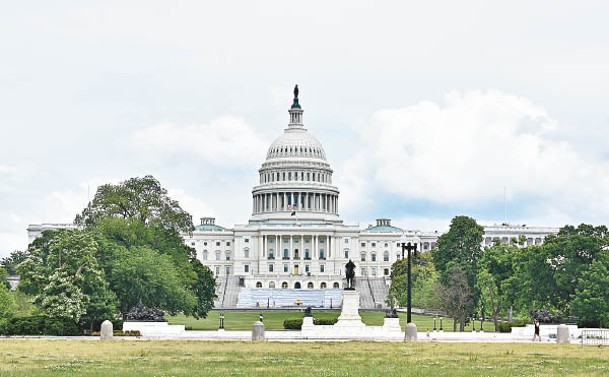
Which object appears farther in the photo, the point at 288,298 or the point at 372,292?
the point at 372,292

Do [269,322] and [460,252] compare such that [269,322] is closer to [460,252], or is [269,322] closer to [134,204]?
[134,204]

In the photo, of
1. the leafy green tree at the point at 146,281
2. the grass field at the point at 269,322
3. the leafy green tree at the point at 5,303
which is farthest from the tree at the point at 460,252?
the leafy green tree at the point at 5,303

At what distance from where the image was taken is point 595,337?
197 feet

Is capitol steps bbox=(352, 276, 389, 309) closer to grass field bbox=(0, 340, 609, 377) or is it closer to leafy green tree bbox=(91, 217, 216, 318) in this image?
leafy green tree bbox=(91, 217, 216, 318)

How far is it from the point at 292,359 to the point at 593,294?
42566 mm

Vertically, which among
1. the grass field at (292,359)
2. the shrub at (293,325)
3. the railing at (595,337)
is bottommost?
the grass field at (292,359)

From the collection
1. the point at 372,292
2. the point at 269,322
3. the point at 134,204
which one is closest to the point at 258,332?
the point at 134,204

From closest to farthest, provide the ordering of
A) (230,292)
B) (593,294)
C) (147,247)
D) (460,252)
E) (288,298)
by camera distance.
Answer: (593,294)
(147,247)
(460,252)
(288,298)
(230,292)

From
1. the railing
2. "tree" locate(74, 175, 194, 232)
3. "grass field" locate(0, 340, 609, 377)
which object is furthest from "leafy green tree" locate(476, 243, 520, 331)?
"grass field" locate(0, 340, 609, 377)

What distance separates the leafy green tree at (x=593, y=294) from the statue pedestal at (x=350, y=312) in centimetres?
1538

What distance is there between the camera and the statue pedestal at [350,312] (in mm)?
68419

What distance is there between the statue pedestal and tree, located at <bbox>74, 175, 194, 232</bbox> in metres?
25.9

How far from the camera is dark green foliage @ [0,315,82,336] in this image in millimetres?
60719

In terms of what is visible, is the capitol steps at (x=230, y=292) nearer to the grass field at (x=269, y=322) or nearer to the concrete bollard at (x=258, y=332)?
the grass field at (x=269, y=322)
